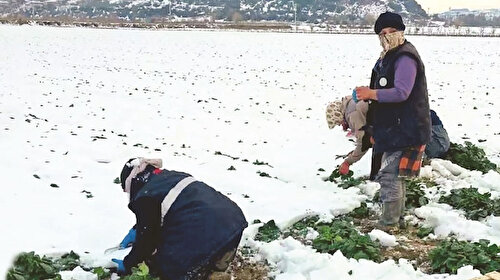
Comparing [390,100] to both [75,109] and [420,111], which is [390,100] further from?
[75,109]

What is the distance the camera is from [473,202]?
6.48m

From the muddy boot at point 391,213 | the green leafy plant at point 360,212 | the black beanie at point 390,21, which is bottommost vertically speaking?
the green leafy plant at point 360,212

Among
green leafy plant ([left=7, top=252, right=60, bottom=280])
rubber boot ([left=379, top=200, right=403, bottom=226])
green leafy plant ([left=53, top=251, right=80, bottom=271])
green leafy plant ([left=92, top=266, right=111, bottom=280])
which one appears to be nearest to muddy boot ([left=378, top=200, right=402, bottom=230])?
rubber boot ([left=379, top=200, right=403, bottom=226])

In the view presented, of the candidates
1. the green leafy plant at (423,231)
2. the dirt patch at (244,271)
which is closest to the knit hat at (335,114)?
the green leafy plant at (423,231)

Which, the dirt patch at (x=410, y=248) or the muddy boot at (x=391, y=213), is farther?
the muddy boot at (x=391, y=213)

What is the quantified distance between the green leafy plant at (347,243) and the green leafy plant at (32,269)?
93.5 inches

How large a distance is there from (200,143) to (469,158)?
4.67 meters

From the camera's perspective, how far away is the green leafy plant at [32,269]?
4523 millimetres

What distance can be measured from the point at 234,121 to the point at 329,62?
51.0 ft

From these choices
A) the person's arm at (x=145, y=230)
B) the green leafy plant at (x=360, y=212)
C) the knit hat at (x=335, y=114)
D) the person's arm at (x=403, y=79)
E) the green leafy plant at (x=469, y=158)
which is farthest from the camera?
the green leafy plant at (x=469, y=158)

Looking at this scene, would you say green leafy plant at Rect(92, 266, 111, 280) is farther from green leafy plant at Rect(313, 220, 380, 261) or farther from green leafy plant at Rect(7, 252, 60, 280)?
green leafy plant at Rect(313, 220, 380, 261)

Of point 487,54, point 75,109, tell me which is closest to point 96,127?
point 75,109

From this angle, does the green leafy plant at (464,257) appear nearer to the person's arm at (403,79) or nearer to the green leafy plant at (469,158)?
the person's arm at (403,79)

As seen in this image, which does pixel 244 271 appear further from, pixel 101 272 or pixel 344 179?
pixel 344 179
